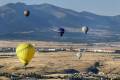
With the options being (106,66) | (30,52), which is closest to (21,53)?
(30,52)

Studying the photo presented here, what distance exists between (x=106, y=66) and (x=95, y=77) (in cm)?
2427

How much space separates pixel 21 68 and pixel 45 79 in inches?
803

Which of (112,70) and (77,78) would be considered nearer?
(77,78)

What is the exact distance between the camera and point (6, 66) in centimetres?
10094

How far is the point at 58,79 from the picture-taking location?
243 feet

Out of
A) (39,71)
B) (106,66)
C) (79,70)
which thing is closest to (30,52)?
(39,71)

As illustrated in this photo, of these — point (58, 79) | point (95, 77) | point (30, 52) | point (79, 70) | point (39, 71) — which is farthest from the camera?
point (79, 70)

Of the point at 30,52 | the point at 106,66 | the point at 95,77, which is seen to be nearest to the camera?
the point at 30,52

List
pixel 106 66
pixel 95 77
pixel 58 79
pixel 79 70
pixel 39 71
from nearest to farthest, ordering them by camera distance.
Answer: pixel 58 79 < pixel 95 77 < pixel 39 71 < pixel 79 70 < pixel 106 66

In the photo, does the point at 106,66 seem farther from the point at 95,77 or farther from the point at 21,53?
the point at 21,53

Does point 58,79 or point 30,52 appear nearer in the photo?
point 30,52

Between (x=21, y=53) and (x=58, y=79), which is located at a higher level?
(x=21, y=53)

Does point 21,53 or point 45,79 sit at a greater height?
point 21,53

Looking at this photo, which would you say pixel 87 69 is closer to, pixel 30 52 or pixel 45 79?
pixel 45 79
